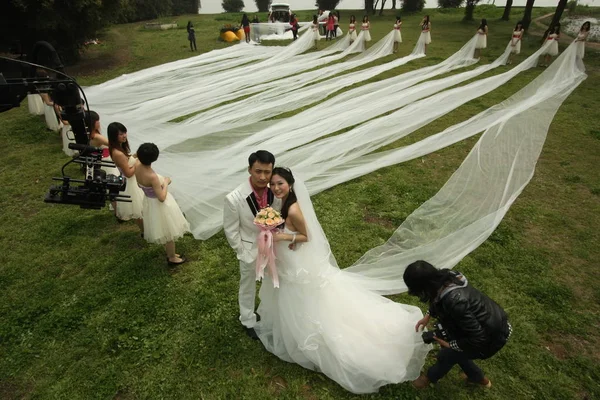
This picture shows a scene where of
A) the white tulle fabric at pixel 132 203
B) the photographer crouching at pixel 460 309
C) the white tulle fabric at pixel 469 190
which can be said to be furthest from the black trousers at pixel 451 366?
the white tulle fabric at pixel 132 203

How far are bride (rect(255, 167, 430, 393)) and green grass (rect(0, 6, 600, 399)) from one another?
24 centimetres

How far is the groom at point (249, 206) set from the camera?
3024 mm

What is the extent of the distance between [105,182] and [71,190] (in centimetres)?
31

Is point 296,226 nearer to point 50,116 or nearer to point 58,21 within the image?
point 50,116

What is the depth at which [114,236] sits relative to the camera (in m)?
5.57

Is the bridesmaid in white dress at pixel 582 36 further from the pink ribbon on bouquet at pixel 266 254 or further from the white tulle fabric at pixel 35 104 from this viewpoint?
the white tulle fabric at pixel 35 104

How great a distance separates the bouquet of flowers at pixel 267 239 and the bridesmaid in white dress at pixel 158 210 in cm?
179

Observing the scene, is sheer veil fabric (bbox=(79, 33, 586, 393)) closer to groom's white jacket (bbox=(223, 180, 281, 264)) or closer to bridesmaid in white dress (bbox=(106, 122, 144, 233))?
groom's white jacket (bbox=(223, 180, 281, 264))

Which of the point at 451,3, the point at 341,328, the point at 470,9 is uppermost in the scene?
the point at 451,3

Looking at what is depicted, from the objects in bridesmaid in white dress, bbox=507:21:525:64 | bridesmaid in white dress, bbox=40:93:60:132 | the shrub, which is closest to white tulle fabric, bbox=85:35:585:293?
bridesmaid in white dress, bbox=40:93:60:132

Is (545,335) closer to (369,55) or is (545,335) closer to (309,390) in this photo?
(309,390)

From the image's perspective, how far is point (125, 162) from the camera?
15.4 ft

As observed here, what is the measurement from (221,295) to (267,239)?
5.42ft

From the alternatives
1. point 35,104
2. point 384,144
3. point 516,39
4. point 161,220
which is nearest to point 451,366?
point 161,220
